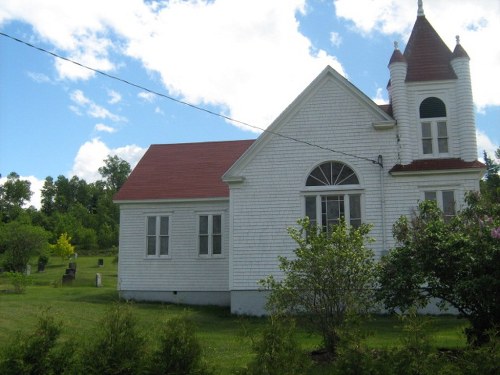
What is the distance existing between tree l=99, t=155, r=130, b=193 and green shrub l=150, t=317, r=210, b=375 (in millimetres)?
100301

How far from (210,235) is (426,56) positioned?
36.4 ft

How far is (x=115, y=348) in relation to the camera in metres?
7.04

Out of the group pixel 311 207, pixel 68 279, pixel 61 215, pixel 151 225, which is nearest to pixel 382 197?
pixel 311 207

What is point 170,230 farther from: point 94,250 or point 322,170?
point 94,250

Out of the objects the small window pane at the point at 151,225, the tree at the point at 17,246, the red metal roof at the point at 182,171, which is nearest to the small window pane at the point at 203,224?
the red metal roof at the point at 182,171

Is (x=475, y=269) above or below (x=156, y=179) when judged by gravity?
below

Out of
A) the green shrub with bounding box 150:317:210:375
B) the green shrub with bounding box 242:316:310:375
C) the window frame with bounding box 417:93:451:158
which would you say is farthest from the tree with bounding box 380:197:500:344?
the window frame with bounding box 417:93:451:158

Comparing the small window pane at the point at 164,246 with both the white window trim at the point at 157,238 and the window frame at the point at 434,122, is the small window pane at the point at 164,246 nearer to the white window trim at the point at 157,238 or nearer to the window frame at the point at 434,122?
the white window trim at the point at 157,238

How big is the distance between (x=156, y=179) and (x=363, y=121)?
9.99m

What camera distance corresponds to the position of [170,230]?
22.1 meters

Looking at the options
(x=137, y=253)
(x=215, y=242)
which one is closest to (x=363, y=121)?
(x=215, y=242)

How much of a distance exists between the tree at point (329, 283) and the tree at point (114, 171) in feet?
319

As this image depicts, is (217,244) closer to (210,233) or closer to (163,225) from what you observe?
(210,233)

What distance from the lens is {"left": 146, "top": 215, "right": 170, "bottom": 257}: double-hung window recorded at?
72.6ft
